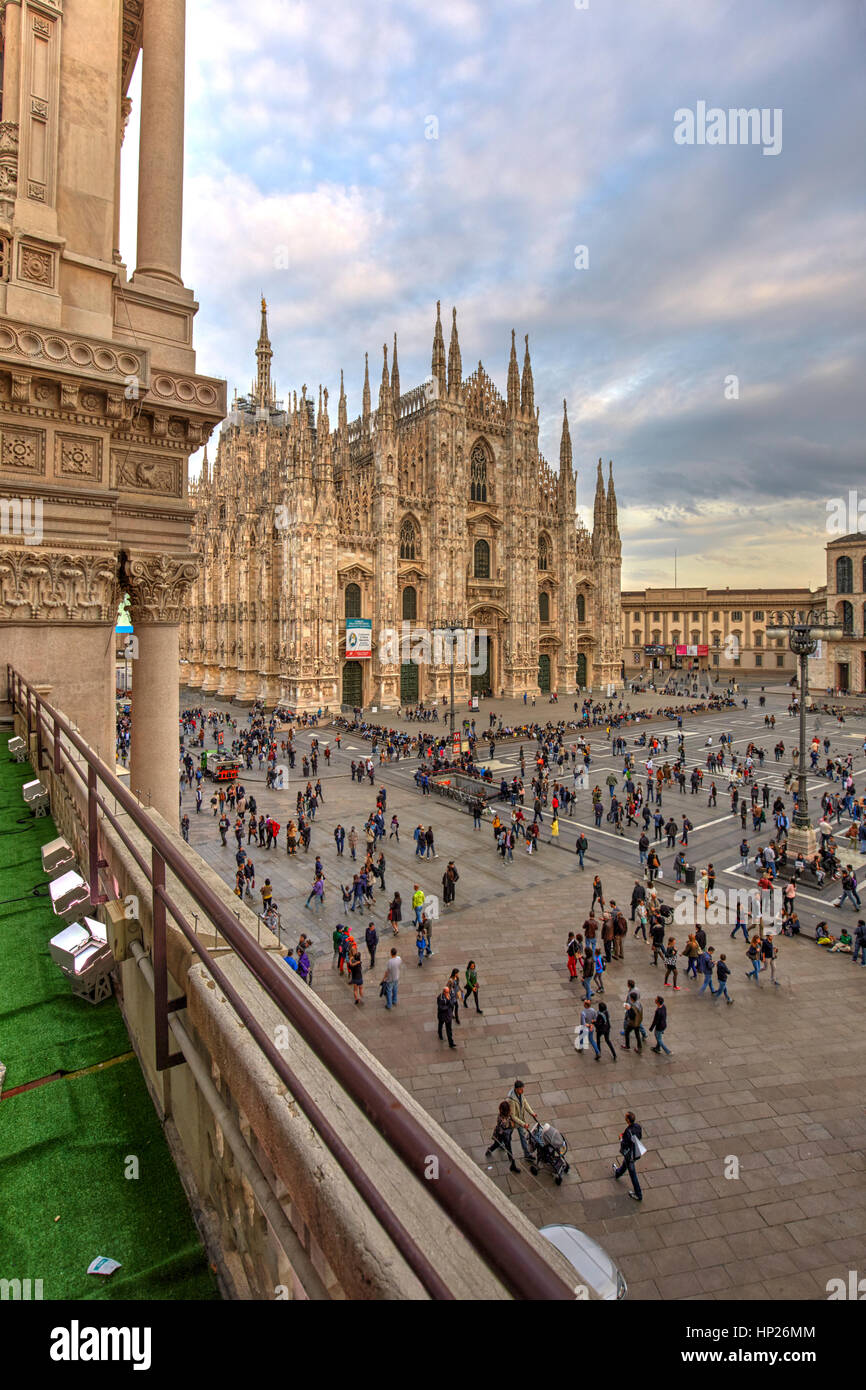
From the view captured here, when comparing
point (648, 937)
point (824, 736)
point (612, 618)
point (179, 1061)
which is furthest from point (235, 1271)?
point (612, 618)

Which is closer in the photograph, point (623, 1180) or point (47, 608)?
point (47, 608)

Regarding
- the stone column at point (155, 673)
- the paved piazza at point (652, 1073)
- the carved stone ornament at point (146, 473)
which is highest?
the carved stone ornament at point (146, 473)

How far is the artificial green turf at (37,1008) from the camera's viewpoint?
9.97 ft

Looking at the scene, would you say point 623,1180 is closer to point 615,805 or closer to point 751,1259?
point 751,1259

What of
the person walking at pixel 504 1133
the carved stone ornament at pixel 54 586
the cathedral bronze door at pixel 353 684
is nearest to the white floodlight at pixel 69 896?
the carved stone ornament at pixel 54 586

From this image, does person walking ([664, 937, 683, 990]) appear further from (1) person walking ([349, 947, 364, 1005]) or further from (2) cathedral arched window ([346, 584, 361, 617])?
(2) cathedral arched window ([346, 584, 361, 617])

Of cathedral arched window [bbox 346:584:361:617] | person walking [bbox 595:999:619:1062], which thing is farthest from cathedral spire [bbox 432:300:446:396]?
person walking [bbox 595:999:619:1062]

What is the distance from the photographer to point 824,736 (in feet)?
137

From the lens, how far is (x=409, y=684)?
52.6 metres

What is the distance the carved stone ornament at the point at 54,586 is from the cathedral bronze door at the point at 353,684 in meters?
41.1

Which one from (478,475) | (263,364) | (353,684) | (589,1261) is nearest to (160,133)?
(589,1261)

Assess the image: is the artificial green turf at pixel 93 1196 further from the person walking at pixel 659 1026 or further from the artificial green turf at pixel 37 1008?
the person walking at pixel 659 1026

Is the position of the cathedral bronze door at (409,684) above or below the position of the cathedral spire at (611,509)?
below

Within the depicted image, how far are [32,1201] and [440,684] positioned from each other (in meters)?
50.9
